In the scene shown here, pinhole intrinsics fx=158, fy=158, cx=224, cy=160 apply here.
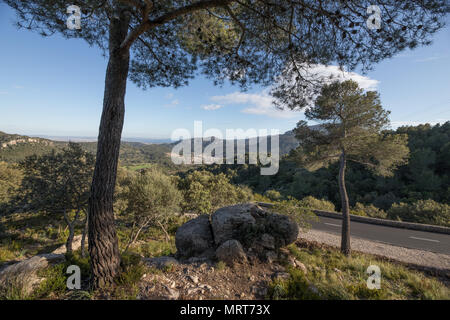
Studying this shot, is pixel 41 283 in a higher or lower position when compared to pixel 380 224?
higher

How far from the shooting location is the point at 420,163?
2233 centimetres

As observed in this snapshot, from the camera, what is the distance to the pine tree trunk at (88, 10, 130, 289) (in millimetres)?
2705

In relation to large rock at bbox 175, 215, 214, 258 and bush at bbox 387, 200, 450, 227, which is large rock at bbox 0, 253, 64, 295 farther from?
bush at bbox 387, 200, 450, 227

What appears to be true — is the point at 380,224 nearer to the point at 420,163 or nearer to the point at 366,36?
the point at 366,36

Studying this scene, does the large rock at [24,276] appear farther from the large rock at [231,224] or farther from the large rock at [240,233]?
the large rock at [231,224]

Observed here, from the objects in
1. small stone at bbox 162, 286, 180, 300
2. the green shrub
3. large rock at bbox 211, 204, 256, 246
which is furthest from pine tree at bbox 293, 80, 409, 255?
small stone at bbox 162, 286, 180, 300

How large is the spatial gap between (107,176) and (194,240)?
3.44 metres

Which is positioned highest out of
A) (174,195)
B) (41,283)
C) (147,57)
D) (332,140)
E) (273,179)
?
(147,57)

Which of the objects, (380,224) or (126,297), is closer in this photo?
(126,297)

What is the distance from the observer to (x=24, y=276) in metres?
2.67

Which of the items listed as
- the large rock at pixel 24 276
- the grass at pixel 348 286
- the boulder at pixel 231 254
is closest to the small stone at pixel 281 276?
the grass at pixel 348 286

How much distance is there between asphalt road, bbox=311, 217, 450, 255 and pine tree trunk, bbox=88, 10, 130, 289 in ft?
24.2
